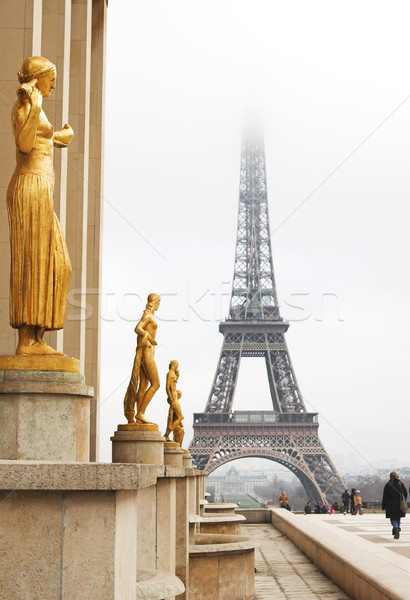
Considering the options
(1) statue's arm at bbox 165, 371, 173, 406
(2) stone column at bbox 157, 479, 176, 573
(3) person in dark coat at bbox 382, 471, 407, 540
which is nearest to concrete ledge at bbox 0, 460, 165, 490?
(2) stone column at bbox 157, 479, 176, 573

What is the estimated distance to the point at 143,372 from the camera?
12.0 metres

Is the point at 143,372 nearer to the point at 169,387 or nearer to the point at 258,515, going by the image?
the point at 169,387

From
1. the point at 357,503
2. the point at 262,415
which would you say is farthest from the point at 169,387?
the point at 262,415

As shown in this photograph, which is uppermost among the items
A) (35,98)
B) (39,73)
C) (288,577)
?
(39,73)

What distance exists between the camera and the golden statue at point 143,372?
39.0 ft

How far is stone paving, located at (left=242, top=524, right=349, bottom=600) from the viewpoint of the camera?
12258 millimetres

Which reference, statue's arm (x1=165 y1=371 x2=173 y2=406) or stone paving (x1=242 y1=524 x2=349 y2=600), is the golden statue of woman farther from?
statue's arm (x1=165 y1=371 x2=173 y2=406)

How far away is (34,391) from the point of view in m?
6.05

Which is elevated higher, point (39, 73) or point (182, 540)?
point (39, 73)

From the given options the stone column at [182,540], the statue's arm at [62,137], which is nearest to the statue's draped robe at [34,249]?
the statue's arm at [62,137]

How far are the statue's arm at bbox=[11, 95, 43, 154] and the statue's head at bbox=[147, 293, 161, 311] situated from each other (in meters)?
5.93

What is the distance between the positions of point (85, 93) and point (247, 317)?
53.5 metres

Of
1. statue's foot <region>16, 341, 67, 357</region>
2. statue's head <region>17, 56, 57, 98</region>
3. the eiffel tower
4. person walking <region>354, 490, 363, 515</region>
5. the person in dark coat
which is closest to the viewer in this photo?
statue's foot <region>16, 341, 67, 357</region>

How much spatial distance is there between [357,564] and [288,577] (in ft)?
11.7
